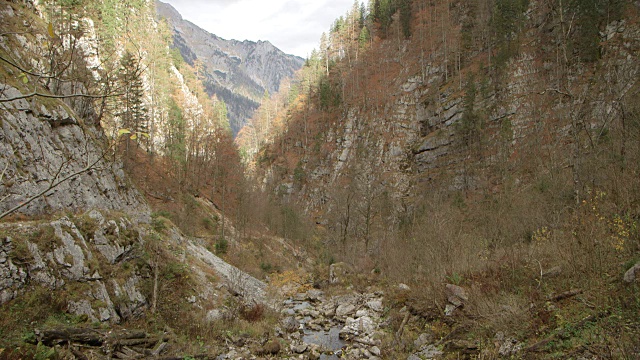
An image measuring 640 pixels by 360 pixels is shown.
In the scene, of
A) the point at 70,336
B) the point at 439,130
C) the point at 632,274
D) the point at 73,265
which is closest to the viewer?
the point at 632,274

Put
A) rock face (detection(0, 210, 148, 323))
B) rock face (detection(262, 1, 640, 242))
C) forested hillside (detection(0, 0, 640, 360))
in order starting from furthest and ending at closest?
1. rock face (detection(262, 1, 640, 242))
2. rock face (detection(0, 210, 148, 323))
3. forested hillside (detection(0, 0, 640, 360))

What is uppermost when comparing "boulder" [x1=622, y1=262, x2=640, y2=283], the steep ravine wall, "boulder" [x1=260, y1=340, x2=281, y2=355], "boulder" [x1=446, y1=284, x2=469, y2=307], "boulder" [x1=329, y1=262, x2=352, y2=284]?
the steep ravine wall

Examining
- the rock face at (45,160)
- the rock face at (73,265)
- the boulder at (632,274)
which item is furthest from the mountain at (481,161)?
the rock face at (45,160)

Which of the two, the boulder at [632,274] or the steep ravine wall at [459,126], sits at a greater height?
the steep ravine wall at [459,126]

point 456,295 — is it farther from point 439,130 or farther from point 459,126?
point 439,130

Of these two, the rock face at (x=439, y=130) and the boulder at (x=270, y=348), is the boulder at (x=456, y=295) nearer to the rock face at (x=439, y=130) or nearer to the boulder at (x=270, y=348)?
the boulder at (x=270, y=348)

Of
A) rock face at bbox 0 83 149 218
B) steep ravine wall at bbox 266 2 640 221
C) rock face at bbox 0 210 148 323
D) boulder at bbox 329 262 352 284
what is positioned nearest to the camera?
rock face at bbox 0 210 148 323

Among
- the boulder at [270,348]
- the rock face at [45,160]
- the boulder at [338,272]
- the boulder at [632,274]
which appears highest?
the rock face at [45,160]

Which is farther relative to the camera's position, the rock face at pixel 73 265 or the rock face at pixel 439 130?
the rock face at pixel 439 130

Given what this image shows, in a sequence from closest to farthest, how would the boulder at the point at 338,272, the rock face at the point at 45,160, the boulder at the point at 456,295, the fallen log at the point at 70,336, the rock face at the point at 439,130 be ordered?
1. the fallen log at the point at 70,336
2. the rock face at the point at 45,160
3. the boulder at the point at 456,295
4. the boulder at the point at 338,272
5. the rock face at the point at 439,130

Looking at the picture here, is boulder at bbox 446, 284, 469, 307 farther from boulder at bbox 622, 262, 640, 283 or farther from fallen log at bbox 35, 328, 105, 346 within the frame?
fallen log at bbox 35, 328, 105, 346

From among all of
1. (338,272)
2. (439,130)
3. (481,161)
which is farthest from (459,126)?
(338,272)

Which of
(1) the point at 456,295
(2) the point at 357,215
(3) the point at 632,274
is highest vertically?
(2) the point at 357,215

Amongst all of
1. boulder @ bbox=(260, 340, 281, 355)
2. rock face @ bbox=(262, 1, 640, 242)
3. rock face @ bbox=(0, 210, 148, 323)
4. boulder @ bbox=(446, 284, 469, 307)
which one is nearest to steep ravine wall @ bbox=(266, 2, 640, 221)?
rock face @ bbox=(262, 1, 640, 242)
